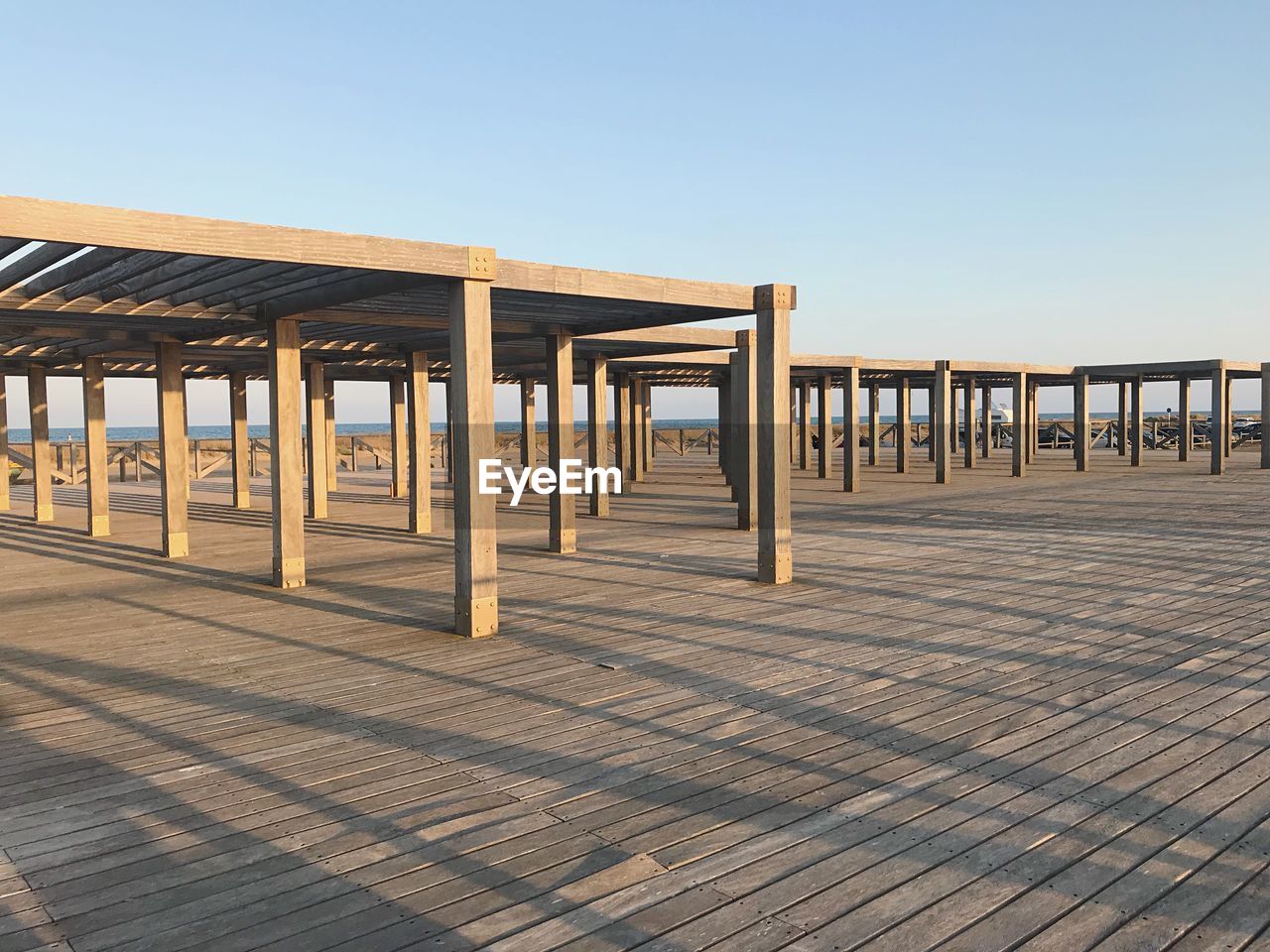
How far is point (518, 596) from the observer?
30.8 feet

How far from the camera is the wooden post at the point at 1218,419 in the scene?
86.3ft

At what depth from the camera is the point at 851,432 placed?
22.4 metres

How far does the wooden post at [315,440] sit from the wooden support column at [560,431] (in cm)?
675

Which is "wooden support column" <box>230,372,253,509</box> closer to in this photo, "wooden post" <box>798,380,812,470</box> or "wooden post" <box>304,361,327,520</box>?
"wooden post" <box>304,361,327,520</box>

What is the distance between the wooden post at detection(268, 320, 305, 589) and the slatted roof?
343mm

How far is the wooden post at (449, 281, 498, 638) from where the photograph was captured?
7.56 m

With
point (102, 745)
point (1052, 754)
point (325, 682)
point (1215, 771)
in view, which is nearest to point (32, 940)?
point (102, 745)

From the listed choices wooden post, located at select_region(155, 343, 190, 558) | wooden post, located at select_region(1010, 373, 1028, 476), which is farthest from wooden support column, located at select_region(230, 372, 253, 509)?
wooden post, located at select_region(1010, 373, 1028, 476)

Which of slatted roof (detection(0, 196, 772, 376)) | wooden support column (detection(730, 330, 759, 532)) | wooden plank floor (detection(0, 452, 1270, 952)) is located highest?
slatted roof (detection(0, 196, 772, 376))

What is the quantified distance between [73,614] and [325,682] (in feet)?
13.4

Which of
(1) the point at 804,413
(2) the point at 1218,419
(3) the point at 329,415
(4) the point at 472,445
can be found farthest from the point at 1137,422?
(4) the point at 472,445

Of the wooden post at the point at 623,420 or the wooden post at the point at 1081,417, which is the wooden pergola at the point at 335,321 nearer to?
the wooden post at the point at 623,420

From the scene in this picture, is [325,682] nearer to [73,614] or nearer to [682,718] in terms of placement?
[682,718]

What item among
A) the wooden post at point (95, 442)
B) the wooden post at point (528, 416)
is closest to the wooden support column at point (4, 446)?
the wooden post at point (95, 442)
